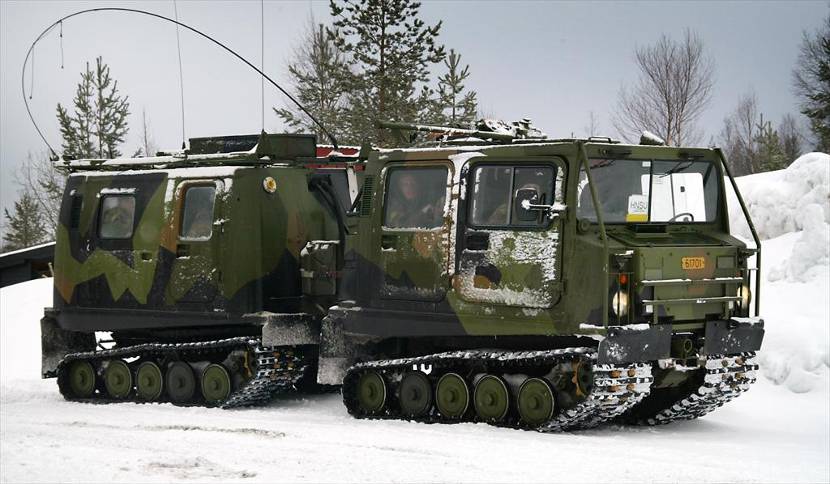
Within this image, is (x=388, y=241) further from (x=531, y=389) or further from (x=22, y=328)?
(x=22, y=328)

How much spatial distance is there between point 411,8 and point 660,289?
23.2m

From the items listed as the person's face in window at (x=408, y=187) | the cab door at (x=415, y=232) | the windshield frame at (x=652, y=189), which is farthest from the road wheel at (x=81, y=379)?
the windshield frame at (x=652, y=189)

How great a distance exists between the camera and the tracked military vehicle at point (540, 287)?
→ 36.2 feet

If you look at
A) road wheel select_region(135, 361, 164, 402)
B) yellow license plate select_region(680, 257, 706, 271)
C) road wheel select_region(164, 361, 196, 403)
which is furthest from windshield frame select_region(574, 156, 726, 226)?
road wheel select_region(135, 361, 164, 402)

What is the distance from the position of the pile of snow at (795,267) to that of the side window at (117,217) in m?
8.63

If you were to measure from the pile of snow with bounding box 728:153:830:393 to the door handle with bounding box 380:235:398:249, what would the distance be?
6258 mm

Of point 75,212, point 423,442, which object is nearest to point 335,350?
point 423,442

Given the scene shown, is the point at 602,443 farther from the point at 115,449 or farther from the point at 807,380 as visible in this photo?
the point at 807,380

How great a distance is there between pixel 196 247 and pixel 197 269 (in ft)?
0.87

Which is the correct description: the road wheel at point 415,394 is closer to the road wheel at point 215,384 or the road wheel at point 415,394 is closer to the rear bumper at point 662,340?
the rear bumper at point 662,340

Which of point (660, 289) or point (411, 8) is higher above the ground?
point (411, 8)

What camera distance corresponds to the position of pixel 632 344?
1078 centimetres

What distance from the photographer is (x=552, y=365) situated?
1142 cm

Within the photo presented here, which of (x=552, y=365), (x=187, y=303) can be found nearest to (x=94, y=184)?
(x=187, y=303)
